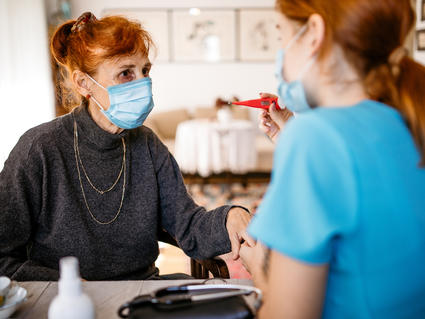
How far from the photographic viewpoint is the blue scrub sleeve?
2.03 ft

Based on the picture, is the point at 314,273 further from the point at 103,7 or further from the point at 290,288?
the point at 103,7

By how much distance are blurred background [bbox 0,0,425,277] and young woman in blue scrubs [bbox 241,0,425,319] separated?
3.87 m

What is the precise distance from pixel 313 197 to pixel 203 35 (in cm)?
573

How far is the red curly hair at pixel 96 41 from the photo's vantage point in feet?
4.53

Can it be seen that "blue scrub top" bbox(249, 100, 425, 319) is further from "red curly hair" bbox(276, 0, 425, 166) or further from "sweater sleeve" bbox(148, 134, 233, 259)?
"sweater sleeve" bbox(148, 134, 233, 259)

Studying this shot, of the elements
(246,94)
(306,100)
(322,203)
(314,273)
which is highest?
(306,100)

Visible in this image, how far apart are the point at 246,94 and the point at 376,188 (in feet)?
18.4

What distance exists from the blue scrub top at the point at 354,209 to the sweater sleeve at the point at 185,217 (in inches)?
26.0

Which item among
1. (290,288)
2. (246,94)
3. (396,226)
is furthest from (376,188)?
(246,94)

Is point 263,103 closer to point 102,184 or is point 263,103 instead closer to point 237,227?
point 237,227

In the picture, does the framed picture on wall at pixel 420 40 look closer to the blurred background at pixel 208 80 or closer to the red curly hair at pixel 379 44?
the blurred background at pixel 208 80

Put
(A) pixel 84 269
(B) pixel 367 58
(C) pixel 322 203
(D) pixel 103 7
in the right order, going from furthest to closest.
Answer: (D) pixel 103 7 < (A) pixel 84 269 < (B) pixel 367 58 < (C) pixel 322 203

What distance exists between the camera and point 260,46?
6.09m

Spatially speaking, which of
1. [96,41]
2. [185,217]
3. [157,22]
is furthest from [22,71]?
[185,217]
